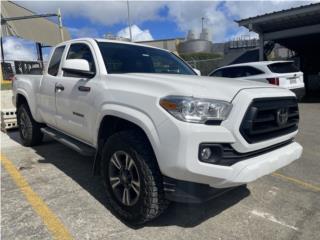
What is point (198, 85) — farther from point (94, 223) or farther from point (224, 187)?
point (94, 223)

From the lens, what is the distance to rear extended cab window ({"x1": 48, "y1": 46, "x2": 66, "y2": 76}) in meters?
4.86

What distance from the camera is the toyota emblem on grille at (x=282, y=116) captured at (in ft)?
9.99

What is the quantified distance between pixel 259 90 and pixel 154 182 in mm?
1306

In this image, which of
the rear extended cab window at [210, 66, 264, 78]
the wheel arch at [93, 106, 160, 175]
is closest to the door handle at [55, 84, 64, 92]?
the wheel arch at [93, 106, 160, 175]

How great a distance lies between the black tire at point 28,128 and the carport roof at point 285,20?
38.0 feet

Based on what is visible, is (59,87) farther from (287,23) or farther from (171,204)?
(287,23)

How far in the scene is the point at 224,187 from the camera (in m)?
2.63

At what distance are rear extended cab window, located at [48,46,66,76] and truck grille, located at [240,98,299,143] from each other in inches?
126

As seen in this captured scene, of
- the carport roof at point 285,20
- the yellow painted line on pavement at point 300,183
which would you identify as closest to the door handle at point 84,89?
the yellow painted line on pavement at point 300,183

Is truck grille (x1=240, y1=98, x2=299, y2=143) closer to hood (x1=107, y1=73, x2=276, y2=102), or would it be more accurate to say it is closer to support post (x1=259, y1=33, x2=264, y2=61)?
hood (x1=107, y1=73, x2=276, y2=102)

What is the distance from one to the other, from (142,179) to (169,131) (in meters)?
0.58

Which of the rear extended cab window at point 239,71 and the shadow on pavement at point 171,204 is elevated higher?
the rear extended cab window at point 239,71

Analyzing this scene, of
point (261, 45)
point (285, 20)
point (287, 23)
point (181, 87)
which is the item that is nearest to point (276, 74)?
point (285, 20)

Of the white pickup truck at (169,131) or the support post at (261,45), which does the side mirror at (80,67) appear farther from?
the support post at (261,45)
